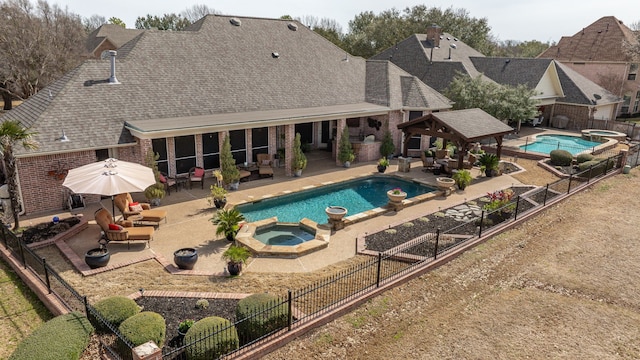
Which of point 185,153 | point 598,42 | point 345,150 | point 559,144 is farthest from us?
point 598,42

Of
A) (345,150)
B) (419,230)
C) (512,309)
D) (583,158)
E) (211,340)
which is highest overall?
(345,150)

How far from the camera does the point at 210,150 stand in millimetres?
22016

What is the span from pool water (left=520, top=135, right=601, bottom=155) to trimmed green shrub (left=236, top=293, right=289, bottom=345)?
2671cm

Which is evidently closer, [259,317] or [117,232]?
[259,317]

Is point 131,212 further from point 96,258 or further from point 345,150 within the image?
point 345,150

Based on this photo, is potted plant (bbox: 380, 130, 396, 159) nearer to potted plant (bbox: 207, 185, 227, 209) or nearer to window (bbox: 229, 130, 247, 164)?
window (bbox: 229, 130, 247, 164)

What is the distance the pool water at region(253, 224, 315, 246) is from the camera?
1528cm

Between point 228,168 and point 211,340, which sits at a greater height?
point 228,168

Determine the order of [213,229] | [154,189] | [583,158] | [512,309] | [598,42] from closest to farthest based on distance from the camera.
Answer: [512,309], [213,229], [154,189], [583,158], [598,42]

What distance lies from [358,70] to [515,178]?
46.1 feet

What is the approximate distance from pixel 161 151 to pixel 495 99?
2420 cm

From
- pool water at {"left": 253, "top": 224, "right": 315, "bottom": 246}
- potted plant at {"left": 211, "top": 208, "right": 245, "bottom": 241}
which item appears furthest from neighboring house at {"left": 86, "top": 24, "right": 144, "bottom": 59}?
potted plant at {"left": 211, "top": 208, "right": 245, "bottom": 241}

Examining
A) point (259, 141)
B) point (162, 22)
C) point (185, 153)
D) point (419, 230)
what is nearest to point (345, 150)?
point (259, 141)

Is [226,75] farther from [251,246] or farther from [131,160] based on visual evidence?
[251,246]
